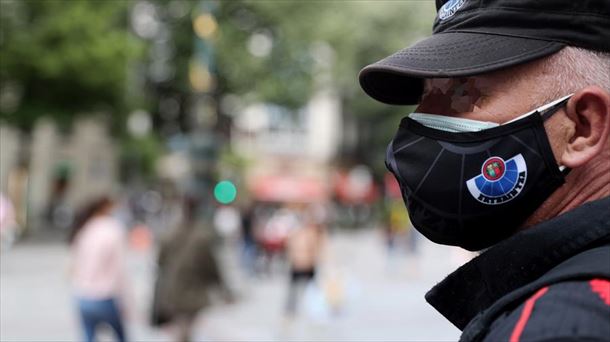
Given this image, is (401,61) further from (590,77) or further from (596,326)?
(596,326)

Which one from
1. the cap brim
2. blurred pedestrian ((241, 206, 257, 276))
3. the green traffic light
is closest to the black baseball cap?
the cap brim

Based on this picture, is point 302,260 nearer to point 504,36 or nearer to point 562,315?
point 504,36

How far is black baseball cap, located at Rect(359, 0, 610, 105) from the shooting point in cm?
147

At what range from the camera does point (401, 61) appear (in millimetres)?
1569

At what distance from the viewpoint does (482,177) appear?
5.13ft

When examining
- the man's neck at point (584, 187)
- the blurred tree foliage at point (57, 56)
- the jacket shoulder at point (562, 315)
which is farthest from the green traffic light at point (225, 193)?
the jacket shoulder at point (562, 315)

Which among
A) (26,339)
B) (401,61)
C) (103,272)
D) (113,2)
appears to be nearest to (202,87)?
(26,339)

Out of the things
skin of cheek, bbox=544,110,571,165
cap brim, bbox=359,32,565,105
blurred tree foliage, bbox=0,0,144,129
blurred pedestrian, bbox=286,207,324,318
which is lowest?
blurred pedestrian, bbox=286,207,324,318

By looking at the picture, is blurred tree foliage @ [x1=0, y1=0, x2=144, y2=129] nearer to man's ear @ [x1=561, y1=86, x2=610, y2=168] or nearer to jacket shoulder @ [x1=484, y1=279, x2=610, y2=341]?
man's ear @ [x1=561, y1=86, x2=610, y2=168]

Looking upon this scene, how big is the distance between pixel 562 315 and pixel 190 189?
39.8ft

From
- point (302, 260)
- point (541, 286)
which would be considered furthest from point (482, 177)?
point (302, 260)

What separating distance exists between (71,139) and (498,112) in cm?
4138

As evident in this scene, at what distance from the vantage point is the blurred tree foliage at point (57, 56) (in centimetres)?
2477

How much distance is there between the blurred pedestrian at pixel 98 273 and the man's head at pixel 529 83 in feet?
18.9
